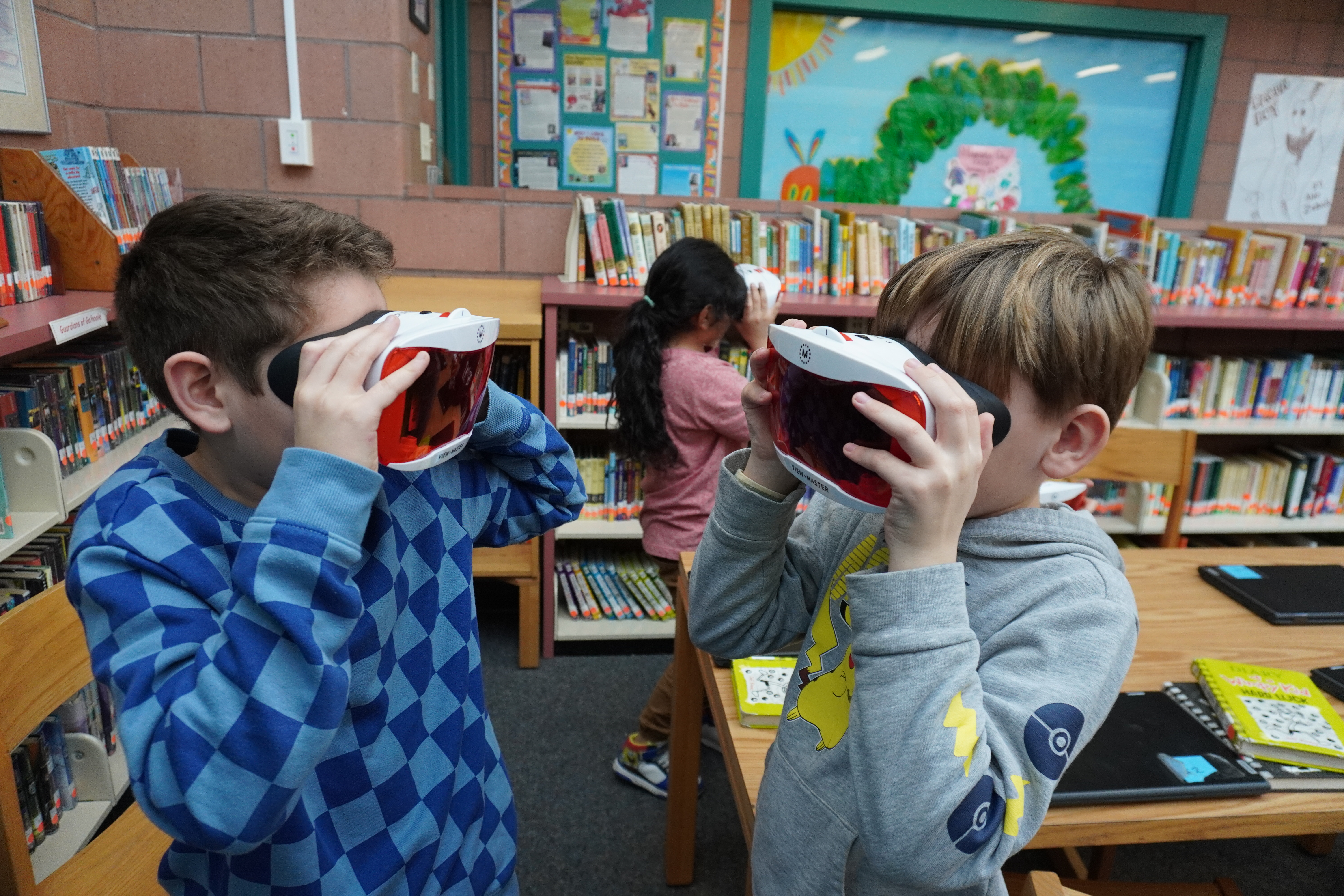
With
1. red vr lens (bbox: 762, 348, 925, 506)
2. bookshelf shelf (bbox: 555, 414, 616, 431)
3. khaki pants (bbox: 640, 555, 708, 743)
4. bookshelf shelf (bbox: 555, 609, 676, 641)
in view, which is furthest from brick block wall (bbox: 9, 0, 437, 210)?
red vr lens (bbox: 762, 348, 925, 506)

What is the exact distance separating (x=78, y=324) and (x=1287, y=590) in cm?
238

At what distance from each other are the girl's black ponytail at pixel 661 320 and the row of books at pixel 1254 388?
1.71 meters

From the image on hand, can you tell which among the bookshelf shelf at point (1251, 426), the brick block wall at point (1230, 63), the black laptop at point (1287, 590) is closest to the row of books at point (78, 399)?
the brick block wall at point (1230, 63)

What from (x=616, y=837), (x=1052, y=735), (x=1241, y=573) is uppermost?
(x=1052, y=735)

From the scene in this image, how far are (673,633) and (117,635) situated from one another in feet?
7.48

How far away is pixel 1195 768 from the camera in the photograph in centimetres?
112

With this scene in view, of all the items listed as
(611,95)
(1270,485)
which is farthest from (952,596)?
(611,95)

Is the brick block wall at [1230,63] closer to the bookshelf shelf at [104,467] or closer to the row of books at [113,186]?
the row of books at [113,186]

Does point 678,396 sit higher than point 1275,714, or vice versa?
point 678,396

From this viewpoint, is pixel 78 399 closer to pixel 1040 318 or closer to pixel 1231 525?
pixel 1040 318

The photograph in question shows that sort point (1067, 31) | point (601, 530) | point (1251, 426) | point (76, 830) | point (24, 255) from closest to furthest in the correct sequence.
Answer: point (76, 830), point (24, 255), point (601, 530), point (1251, 426), point (1067, 31)

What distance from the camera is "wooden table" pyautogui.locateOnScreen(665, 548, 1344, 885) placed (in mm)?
1062

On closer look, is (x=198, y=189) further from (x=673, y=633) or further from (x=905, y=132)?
(x=905, y=132)

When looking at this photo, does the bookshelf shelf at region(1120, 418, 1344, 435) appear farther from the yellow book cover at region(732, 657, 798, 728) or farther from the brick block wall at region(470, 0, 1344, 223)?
the yellow book cover at region(732, 657, 798, 728)
